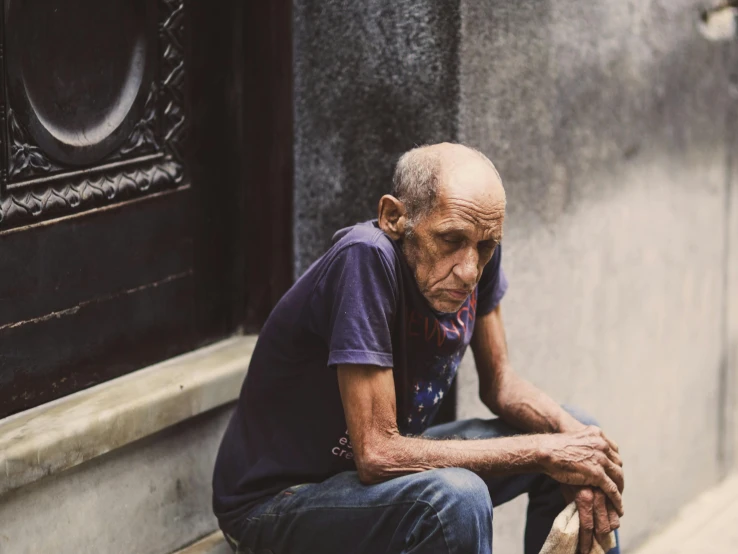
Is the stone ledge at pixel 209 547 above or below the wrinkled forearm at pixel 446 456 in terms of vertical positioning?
below

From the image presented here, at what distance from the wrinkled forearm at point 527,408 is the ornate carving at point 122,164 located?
1216mm

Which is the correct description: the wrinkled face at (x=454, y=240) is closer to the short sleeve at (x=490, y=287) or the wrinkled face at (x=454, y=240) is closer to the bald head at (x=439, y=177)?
the bald head at (x=439, y=177)

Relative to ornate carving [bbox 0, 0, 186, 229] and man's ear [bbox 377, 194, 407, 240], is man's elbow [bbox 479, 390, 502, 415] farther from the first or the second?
ornate carving [bbox 0, 0, 186, 229]

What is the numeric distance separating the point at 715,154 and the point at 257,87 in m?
2.58

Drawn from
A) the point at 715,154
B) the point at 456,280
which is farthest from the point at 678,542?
the point at 456,280

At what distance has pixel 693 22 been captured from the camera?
523 centimetres

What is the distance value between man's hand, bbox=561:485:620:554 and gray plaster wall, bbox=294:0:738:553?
32.9 inches

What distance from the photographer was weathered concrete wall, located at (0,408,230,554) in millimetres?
3229

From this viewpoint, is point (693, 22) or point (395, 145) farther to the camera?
point (693, 22)

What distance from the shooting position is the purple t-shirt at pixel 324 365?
3010 mm

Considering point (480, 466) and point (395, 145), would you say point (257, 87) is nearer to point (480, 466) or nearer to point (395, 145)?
point (395, 145)

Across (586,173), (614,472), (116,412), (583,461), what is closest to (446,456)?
(583,461)

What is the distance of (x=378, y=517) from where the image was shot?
9.83 feet

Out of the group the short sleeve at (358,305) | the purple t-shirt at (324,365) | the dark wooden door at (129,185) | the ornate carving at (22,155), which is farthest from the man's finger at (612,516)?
the ornate carving at (22,155)
